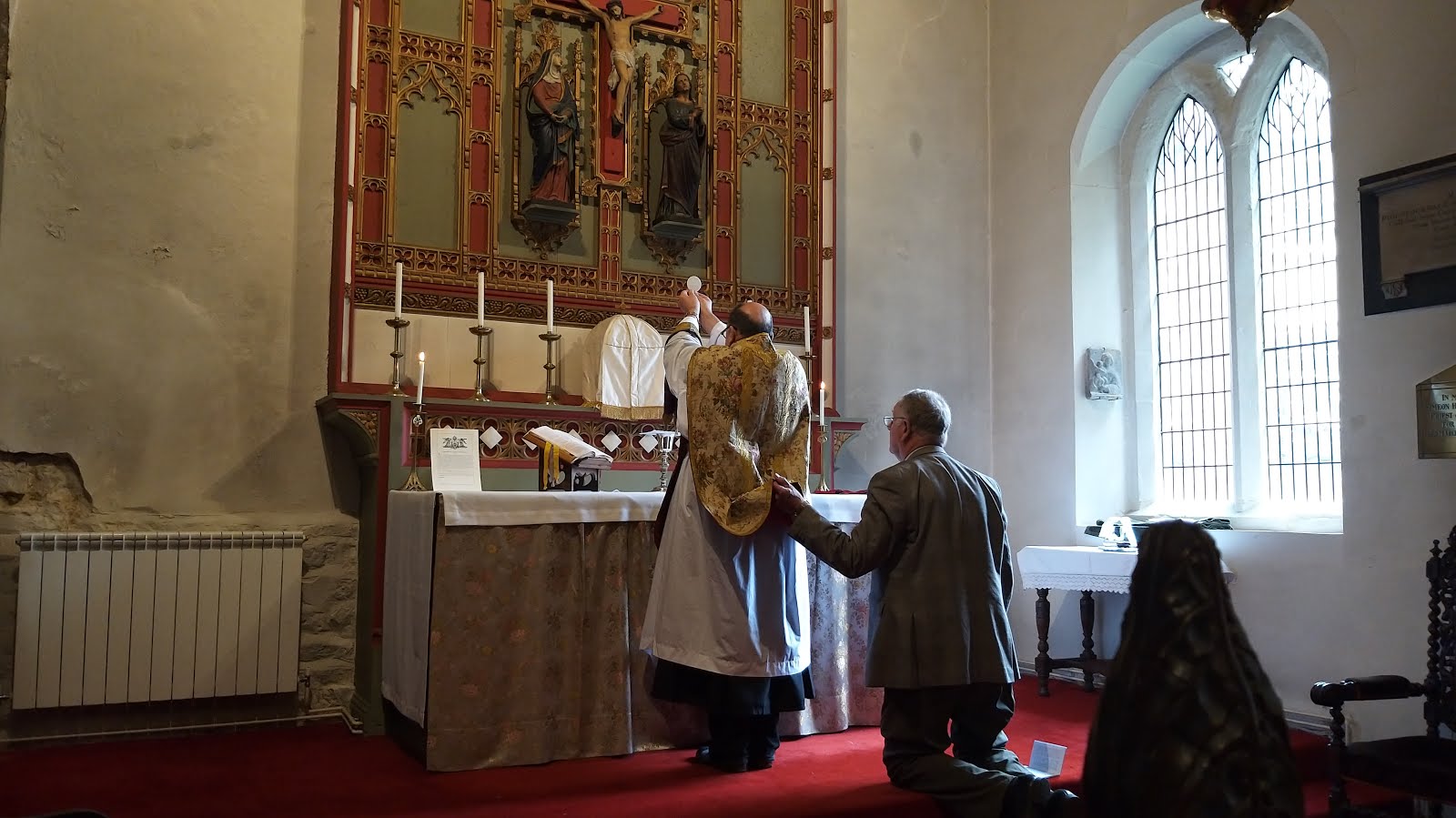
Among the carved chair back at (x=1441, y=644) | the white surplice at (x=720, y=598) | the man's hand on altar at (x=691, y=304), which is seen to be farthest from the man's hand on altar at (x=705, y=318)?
the carved chair back at (x=1441, y=644)

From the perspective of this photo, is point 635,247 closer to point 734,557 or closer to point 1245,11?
point 734,557

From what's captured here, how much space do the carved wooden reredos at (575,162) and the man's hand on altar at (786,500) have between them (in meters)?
2.68

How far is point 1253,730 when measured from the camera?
72.9 inches

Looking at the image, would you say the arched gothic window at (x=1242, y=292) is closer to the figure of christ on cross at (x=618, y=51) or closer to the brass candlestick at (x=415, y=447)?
the figure of christ on cross at (x=618, y=51)

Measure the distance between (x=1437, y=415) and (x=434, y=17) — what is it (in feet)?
18.3

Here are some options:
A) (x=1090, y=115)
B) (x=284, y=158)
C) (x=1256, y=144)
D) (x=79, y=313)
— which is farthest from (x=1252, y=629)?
(x=79, y=313)

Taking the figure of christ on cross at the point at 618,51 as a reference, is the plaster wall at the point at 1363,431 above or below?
below

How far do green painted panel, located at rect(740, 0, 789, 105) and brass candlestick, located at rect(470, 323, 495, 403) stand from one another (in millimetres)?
2495

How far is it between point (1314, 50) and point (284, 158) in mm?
5764

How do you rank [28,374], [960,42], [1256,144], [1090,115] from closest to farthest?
[28,374]
[1256,144]
[1090,115]
[960,42]

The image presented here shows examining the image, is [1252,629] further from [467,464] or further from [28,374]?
[28,374]

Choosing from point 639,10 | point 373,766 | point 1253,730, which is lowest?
point 373,766

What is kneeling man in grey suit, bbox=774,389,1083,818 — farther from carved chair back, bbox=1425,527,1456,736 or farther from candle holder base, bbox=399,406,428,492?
candle holder base, bbox=399,406,428,492

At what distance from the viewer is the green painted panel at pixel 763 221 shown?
7.18 metres
